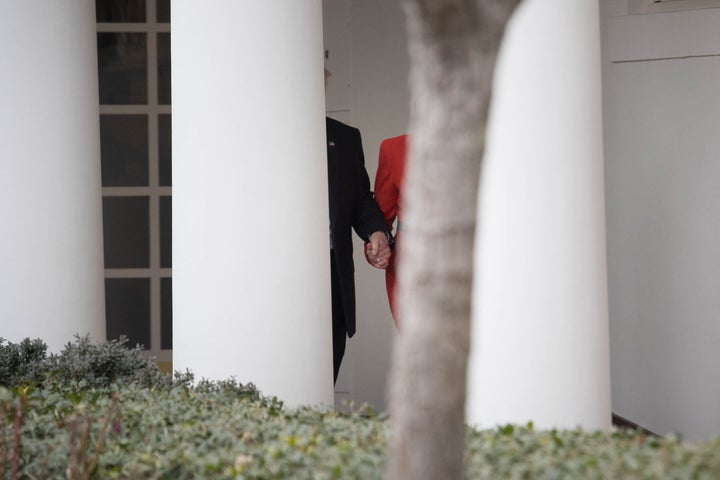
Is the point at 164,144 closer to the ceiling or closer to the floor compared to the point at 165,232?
closer to the ceiling

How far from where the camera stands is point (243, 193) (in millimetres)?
4859

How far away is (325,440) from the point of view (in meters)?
3.30

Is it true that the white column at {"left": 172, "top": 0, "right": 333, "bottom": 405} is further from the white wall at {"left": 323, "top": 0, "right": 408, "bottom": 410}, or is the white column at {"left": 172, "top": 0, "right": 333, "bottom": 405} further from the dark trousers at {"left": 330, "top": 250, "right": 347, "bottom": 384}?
the white wall at {"left": 323, "top": 0, "right": 408, "bottom": 410}

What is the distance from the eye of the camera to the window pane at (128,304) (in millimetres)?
9461

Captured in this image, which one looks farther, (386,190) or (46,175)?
(386,190)

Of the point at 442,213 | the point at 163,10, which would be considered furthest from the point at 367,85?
the point at 442,213

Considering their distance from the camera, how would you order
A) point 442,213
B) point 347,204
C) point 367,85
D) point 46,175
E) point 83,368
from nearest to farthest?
point 442,213 → point 83,368 → point 46,175 → point 347,204 → point 367,85

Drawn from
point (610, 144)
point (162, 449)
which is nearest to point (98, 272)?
point (162, 449)

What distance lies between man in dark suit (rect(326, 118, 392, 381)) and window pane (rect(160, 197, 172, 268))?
3.50 meters

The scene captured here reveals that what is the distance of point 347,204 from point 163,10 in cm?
418

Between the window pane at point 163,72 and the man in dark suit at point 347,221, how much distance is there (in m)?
3.55

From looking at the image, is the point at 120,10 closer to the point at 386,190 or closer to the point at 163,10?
the point at 163,10

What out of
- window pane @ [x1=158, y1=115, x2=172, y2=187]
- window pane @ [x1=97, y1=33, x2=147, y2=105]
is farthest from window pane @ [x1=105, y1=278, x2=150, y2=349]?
window pane @ [x1=97, y1=33, x2=147, y2=105]

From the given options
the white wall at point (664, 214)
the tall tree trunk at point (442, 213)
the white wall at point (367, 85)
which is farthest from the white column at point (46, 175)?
the tall tree trunk at point (442, 213)
